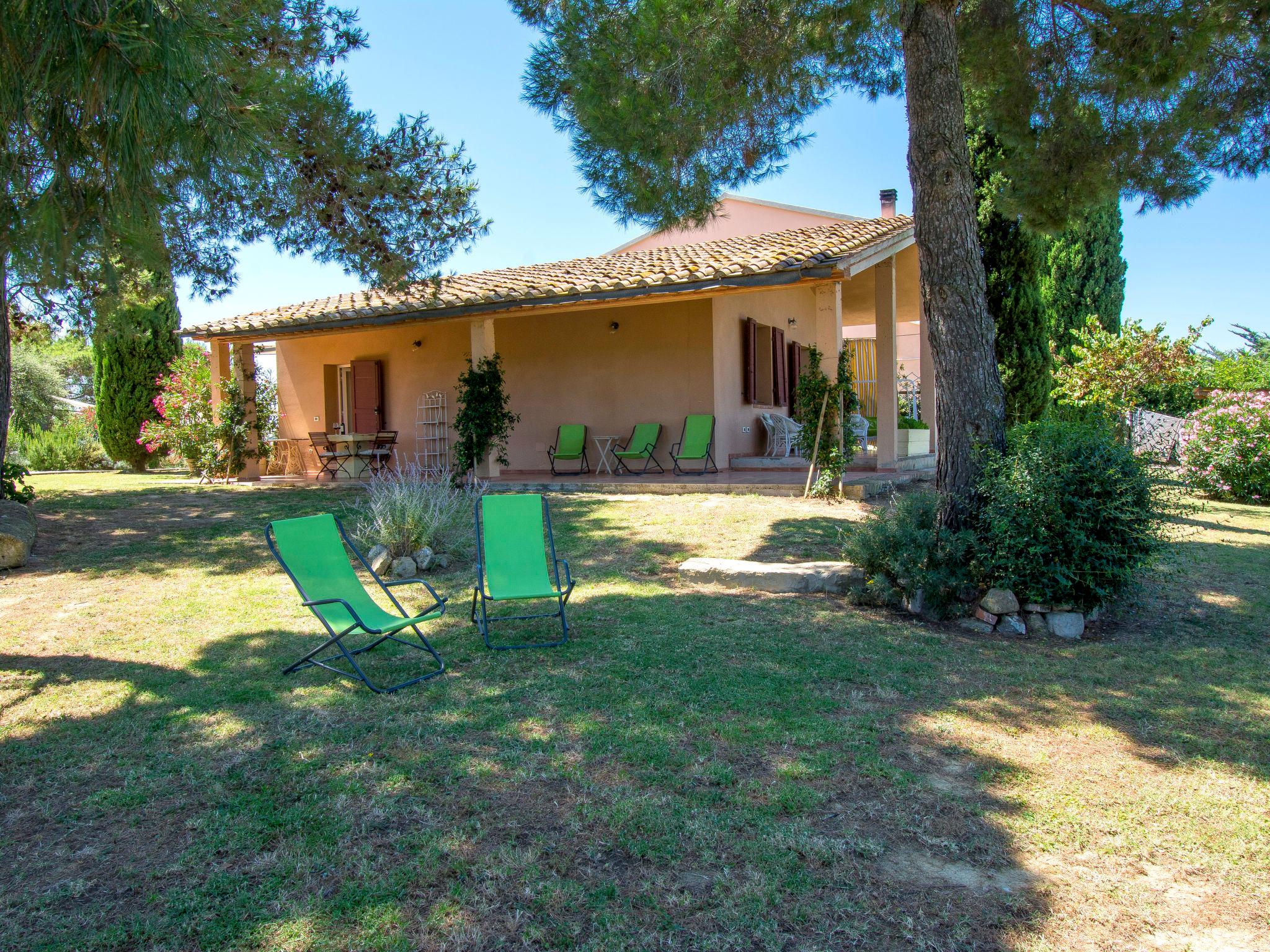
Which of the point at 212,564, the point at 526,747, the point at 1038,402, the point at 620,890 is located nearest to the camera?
the point at 620,890

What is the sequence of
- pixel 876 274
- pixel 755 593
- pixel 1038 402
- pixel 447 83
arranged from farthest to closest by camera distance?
1. pixel 876 274
2. pixel 1038 402
3. pixel 447 83
4. pixel 755 593

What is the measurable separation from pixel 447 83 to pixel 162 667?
6774 millimetres

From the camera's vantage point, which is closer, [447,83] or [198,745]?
[198,745]

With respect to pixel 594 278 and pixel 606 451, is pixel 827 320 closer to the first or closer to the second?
pixel 594 278

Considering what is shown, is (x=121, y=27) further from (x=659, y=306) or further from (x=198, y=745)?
(x=659, y=306)

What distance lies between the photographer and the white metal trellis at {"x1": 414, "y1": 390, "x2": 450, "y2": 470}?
543 inches

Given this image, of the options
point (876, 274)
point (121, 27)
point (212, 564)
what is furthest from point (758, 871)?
point (876, 274)

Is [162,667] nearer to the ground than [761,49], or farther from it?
nearer to the ground

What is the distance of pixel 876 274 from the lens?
1203cm

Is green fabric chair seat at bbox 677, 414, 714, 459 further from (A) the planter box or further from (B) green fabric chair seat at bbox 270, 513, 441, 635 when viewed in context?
(B) green fabric chair seat at bbox 270, 513, 441, 635

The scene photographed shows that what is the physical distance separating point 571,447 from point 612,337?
5.96 feet

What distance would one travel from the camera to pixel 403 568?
22.7ft

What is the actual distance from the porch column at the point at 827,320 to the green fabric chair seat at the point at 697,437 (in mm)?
2143

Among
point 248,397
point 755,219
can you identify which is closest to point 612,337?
point 248,397
